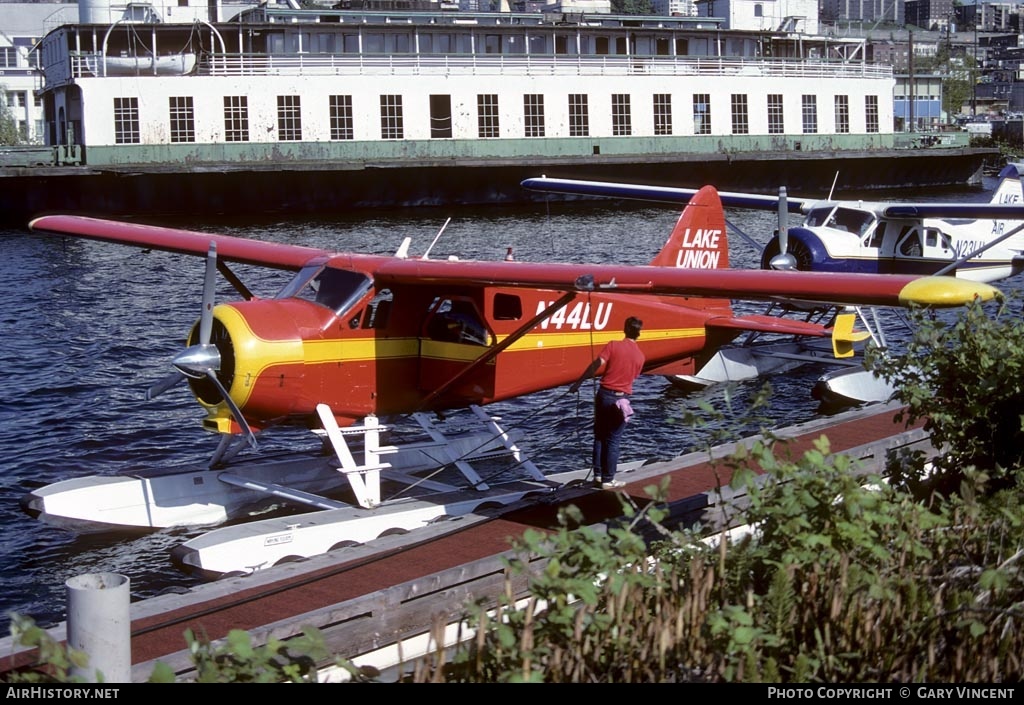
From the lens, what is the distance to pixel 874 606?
5.27 metres

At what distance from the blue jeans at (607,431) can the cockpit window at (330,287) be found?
2.35 metres

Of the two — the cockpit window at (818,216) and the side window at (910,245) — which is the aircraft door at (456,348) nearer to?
the cockpit window at (818,216)

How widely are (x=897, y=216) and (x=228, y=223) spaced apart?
2642cm

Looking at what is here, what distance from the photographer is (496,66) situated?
2103 inches

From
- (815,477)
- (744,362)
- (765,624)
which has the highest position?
(815,477)

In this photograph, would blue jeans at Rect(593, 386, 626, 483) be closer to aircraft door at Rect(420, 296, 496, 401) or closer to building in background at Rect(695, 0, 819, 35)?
aircraft door at Rect(420, 296, 496, 401)

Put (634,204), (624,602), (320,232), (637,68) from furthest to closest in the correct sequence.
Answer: (637,68), (634,204), (320,232), (624,602)

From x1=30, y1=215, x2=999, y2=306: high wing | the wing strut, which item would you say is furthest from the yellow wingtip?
the wing strut

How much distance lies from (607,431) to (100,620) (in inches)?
215

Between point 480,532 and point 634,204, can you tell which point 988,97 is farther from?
point 480,532

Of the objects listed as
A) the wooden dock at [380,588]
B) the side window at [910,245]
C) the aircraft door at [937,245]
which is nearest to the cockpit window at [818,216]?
the side window at [910,245]

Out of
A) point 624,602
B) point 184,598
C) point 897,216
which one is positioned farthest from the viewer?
point 897,216

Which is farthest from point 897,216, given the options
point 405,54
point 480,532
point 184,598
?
point 405,54

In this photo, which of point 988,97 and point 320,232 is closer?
point 320,232
